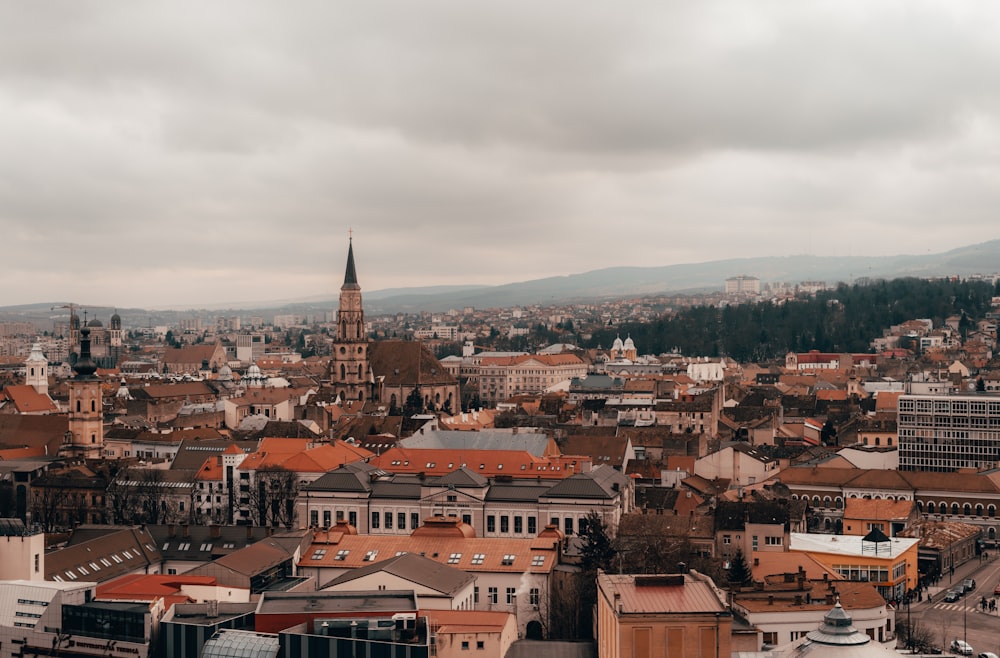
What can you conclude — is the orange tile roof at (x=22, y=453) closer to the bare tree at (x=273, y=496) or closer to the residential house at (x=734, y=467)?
the bare tree at (x=273, y=496)

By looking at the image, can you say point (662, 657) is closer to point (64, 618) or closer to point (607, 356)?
point (64, 618)

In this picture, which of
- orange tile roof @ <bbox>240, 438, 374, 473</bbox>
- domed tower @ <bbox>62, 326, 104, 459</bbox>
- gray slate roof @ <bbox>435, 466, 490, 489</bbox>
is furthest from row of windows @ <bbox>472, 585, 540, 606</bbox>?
domed tower @ <bbox>62, 326, 104, 459</bbox>

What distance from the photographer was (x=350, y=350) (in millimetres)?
121375

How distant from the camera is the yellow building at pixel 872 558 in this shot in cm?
5153

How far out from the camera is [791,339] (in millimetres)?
187125

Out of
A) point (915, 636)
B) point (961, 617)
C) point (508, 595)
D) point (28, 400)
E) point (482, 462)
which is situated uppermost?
point (482, 462)

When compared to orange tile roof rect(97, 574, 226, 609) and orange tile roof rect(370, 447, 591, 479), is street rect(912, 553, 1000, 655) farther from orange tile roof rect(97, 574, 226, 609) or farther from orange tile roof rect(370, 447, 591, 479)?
orange tile roof rect(97, 574, 226, 609)

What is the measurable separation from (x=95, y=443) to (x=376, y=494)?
2733cm

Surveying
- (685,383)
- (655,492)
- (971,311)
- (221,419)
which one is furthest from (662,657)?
(971,311)

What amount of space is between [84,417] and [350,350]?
43.3 m

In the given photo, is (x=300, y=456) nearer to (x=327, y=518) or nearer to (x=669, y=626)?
(x=327, y=518)

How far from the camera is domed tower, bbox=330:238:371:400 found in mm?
121250

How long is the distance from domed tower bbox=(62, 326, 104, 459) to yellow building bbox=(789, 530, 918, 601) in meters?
43.1

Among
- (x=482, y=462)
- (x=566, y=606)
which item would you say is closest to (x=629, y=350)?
(x=482, y=462)
